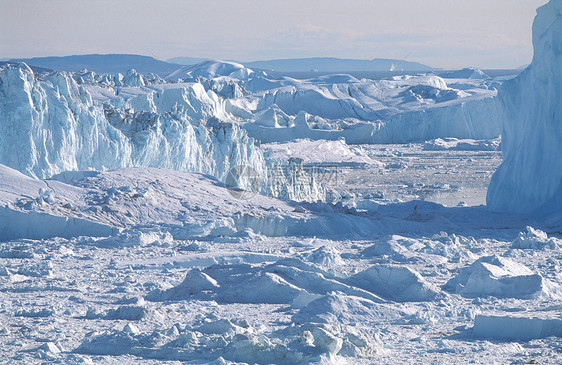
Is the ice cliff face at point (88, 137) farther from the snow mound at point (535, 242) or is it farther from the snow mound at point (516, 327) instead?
the snow mound at point (516, 327)

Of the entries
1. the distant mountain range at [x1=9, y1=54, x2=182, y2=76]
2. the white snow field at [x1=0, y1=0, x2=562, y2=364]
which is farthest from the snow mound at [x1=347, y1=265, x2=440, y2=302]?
the distant mountain range at [x1=9, y1=54, x2=182, y2=76]

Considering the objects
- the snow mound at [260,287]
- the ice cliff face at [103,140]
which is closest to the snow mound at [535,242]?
the snow mound at [260,287]

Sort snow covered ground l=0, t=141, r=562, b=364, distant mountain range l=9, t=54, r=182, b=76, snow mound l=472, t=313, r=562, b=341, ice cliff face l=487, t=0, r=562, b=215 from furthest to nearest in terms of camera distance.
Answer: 1. distant mountain range l=9, t=54, r=182, b=76
2. ice cliff face l=487, t=0, r=562, b=215
3. snow mound l=472, t=313, r=562, b=341
4. snow covered ground l=0, t=141, r=562, b=364

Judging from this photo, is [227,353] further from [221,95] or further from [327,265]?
[221,95]

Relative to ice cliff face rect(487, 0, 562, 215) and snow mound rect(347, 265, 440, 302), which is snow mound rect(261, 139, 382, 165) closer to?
ice cliff face rect(487, 0, 562, 215)

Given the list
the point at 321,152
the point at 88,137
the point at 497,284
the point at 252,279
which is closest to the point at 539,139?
the point at 497,284

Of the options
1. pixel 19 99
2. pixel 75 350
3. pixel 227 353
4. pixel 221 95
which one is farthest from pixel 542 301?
pixel 221 95

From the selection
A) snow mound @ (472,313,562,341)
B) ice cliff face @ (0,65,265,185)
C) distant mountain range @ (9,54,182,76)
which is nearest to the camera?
snow mound @ (472,313,562,341)
